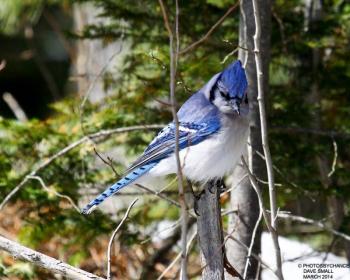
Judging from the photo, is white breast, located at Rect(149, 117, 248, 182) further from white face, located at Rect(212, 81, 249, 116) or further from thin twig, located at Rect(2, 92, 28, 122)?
thin twig, located at Rect(2, 92, 28, 122)

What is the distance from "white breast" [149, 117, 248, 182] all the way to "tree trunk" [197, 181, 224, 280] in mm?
285

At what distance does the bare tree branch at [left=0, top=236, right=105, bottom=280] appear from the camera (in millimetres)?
3547

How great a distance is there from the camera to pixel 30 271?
4.88 metres

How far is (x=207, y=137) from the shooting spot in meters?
4.27

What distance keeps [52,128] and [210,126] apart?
60.1 inches

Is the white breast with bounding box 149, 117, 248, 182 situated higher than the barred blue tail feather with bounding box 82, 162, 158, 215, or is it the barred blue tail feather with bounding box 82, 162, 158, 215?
the white breast with bounding box 149, 117, 248, 182

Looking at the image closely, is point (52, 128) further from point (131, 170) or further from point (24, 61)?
point (24, 61)

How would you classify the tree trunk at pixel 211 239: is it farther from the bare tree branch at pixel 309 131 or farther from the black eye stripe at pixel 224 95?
→ the bare tree branch at pixel 309 131

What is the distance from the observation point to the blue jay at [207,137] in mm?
4129

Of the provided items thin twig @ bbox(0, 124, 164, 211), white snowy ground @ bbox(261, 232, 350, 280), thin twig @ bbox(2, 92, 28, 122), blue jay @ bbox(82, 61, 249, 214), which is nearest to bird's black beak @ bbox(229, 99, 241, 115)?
blue jay @ bbox(82, 61, 249, 214)

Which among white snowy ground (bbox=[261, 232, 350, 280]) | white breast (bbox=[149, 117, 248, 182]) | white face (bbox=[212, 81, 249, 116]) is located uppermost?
white face (bbox=[212, 81, 249, 116])

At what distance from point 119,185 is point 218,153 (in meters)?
0.60

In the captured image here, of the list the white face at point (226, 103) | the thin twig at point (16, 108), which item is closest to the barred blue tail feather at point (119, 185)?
the white face at point (226, 103)

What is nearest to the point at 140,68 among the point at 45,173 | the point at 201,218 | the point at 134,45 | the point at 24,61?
the point at 134,45
